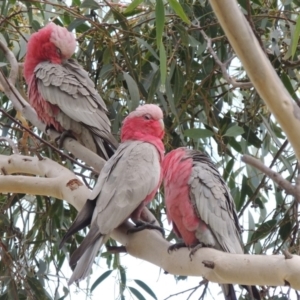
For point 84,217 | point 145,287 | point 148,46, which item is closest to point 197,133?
point 148,46

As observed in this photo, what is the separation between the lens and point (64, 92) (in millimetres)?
2246

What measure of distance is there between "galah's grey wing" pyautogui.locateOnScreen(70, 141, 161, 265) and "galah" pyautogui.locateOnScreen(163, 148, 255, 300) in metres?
0.06

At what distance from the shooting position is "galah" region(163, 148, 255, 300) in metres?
1.70

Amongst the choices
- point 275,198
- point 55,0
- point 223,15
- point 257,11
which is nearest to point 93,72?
point 55,0

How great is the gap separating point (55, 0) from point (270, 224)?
1102 mm

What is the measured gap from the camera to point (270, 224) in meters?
2.14

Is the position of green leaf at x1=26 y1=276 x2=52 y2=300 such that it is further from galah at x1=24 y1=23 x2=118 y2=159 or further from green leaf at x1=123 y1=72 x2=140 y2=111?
green leaf at x1=123 y1=72 x2=140 y2=111

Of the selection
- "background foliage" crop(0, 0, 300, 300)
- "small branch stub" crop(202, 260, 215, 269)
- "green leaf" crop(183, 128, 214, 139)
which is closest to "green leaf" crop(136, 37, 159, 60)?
"background foliage" crop(0, 0, 300, 300)

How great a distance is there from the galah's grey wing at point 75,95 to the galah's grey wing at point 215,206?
0.41 metres

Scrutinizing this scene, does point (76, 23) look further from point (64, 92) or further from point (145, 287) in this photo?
point (145, 287)

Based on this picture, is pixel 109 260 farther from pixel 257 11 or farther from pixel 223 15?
pixel 223 15

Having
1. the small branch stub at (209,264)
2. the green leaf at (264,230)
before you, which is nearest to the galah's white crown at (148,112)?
the green leaf at (264,230)

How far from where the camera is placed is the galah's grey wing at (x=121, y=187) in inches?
62.6

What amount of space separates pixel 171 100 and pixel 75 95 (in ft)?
1.16
